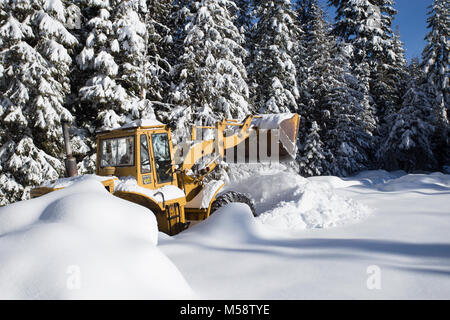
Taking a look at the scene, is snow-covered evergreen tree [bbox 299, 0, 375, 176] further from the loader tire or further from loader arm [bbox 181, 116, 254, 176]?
the loader tire

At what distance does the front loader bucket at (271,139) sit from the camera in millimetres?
7633

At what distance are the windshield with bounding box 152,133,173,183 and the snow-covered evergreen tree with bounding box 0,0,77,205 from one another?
6353mm

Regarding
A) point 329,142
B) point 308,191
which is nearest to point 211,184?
point 308,191

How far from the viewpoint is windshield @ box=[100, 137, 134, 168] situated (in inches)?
248

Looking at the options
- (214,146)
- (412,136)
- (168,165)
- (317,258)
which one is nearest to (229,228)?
(317,258)

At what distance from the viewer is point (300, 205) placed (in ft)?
23.0

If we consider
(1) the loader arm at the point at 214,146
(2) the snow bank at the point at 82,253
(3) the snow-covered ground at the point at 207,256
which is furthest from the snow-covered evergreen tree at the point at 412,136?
(2) the snow bank at the point at 82,253

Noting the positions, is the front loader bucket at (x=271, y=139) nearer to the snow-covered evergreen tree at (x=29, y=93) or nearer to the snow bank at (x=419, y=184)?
the snow bank at (x=419, y=184)

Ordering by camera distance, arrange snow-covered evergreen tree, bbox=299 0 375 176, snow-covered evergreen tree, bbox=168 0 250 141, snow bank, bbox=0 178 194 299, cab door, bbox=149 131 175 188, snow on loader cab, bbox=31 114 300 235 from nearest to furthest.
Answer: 1. snow bank, bbox=0 178 194 299
2. snow on loader cab, bbox=31 114 300 235
3. cab door, bbox=149 131 175 188
4. snow-covered evergreen tree, bbox=168 0 250 141
5. snow-covered evergreen tree, bbox=299 0 375 176

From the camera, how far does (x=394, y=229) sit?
5496 millimetres

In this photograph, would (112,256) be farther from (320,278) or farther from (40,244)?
(320,278)

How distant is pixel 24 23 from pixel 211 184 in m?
9.40

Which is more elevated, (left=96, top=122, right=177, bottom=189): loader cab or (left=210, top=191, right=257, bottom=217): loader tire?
(left=96, top=122, right=177, bottom=189): loader cab

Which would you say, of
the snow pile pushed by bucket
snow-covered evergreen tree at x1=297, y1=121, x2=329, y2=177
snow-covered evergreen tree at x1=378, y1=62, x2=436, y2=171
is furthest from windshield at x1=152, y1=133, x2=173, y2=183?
snow-covered evergreen tree at x1=378, y1=62, x2=436, y2=171
